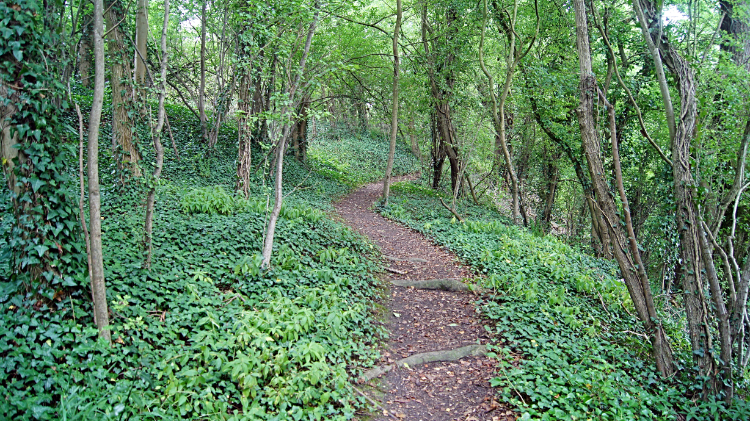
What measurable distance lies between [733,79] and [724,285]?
459 centimetres

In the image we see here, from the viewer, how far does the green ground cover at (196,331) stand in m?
3.60

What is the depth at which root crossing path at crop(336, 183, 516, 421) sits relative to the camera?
466cm

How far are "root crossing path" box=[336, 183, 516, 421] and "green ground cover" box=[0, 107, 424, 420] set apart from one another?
0.39 m

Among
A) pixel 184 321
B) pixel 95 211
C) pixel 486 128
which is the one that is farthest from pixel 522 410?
pixel 486 128

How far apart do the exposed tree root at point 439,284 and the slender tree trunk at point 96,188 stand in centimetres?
495

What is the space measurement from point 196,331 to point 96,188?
186cm

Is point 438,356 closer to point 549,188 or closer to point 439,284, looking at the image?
point 439,284

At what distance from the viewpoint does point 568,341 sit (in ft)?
19.2

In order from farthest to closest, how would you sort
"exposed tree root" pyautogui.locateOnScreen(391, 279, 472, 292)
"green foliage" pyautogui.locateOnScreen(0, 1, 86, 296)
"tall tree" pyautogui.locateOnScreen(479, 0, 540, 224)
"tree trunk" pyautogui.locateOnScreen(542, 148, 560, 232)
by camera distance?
"tree trunk" pyautogui.locateOnScreen(542, 148, 560, 232), "tall tree" pyautogui.locateOnScreen(479, 0, 540, 224), "exposed tree root" pyautogui.locateOnScreen(391, 279, 472, 292), "green foliage" pyautogui.locateOnScreen(0, 1, 86, 296)

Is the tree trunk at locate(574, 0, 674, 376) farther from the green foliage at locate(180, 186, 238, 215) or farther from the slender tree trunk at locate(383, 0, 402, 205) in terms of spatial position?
the slender tree trunk at locate(383, 0, 402, 205)

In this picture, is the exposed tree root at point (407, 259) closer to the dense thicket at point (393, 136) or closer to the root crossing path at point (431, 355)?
the root crossing path at point (431, 355)

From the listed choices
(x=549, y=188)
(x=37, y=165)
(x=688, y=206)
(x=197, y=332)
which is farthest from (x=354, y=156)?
(x=37, y=165)

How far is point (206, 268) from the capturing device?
5832 mm

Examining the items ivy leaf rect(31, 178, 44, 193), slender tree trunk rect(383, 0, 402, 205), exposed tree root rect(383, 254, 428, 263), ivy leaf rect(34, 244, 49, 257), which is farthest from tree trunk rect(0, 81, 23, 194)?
slender tree trunk rect(383, 0, 402, 205)
